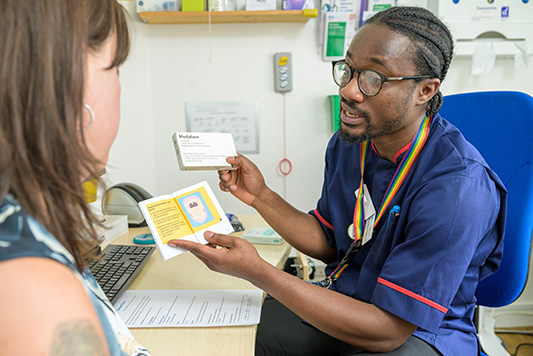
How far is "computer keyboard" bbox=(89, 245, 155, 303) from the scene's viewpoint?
0.95 metres

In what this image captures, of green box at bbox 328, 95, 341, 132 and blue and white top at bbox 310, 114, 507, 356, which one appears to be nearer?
blue and white top at bbox 310, 114, 507, 356

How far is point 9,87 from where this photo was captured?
0.42 m

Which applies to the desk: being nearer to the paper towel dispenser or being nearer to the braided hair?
the braided hair

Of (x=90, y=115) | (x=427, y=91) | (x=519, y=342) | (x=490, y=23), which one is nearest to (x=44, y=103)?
(x=90, y=115)

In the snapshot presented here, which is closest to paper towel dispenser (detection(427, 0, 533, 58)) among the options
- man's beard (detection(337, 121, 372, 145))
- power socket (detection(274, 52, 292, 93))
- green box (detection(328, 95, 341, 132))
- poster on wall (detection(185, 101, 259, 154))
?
green box (detection(328, 95, 341, 132))

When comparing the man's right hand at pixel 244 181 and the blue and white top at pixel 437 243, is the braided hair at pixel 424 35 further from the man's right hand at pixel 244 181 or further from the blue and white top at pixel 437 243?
the man's right hand at pixel 244 181

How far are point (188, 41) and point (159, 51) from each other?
0.52ft

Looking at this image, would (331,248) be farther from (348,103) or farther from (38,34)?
(38,34)

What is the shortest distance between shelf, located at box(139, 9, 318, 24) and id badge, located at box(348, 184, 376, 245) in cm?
114

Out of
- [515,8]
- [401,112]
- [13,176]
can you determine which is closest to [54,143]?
[13,176]

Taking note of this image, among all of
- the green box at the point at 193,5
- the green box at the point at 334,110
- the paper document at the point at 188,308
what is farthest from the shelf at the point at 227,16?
the paper document at the point at 188,308

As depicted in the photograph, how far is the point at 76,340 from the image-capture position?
382 mm

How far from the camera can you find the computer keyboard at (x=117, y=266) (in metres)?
0.95

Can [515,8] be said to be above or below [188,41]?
above
